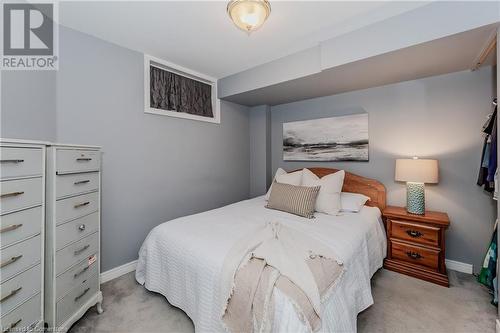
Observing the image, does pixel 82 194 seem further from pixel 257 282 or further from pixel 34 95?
pixel 257 282

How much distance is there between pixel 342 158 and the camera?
313 cm

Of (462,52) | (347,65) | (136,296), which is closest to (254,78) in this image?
(347,65)

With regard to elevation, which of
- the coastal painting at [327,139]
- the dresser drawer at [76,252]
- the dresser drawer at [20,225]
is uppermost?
the coastal painting at [327,139]

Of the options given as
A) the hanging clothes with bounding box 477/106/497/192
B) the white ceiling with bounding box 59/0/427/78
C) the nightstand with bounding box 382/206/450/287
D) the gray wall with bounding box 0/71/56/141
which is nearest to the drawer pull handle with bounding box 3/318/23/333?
the gray wall with bounding box 0/71/56/141

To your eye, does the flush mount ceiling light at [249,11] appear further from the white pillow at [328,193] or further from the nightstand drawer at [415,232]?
the nightstand drawer at [415,232]

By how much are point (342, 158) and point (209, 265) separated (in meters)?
2.45

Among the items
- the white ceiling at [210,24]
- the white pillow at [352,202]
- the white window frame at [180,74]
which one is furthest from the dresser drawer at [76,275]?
the white pillow at [352,202]

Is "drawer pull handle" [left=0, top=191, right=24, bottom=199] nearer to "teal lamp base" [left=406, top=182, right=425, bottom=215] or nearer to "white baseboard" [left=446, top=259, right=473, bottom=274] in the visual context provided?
"teal lamp base" [left=406, top=182, right=425, bottom=215]

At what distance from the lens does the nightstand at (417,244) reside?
2172 mm

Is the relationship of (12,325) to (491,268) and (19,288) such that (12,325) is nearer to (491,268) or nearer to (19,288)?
(19,288)

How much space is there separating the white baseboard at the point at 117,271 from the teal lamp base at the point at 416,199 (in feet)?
10.5

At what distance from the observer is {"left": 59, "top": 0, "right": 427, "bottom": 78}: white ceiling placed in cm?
176

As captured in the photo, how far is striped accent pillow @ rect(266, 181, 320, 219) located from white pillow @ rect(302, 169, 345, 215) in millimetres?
127

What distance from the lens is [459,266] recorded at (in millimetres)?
2391
